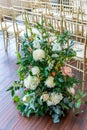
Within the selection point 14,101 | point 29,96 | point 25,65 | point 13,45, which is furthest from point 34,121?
point 13,45

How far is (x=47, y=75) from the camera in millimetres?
1981

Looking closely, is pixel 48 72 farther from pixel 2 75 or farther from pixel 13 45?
pixel 13 45

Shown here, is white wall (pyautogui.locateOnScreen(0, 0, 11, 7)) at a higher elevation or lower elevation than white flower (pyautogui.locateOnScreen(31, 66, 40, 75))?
higher

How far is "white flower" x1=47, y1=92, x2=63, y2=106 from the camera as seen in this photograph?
2.06m

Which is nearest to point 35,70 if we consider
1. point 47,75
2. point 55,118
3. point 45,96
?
point 47,75

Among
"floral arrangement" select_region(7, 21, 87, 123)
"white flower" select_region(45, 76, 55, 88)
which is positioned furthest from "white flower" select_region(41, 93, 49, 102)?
"white flower" select_region(45, 76, 55, 88)

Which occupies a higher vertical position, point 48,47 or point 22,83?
point 48,47

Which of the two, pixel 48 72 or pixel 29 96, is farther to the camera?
pixel 29 96

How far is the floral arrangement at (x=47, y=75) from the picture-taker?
1995 millimetres

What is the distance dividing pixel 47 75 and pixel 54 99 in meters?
0.26

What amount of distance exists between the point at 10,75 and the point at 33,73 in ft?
3.43

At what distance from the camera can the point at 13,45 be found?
12.9 ft

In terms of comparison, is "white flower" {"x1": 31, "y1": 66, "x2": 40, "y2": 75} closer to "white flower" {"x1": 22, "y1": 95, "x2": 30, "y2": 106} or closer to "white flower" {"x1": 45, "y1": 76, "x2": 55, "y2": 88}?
"white flower" {"x1": 45, "y1": 76, "x2": 55, "y2": 88}

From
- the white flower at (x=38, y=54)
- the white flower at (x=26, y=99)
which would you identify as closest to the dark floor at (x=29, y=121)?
the white flower at (x=26, y=99)
